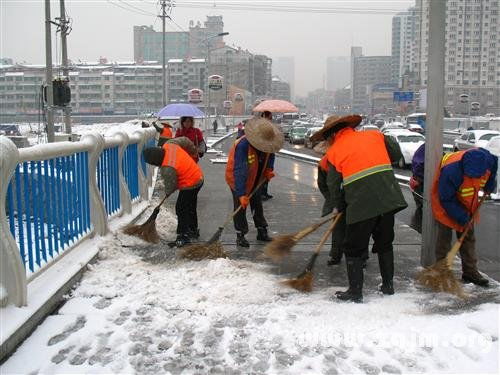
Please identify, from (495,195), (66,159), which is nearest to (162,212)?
(66,159)

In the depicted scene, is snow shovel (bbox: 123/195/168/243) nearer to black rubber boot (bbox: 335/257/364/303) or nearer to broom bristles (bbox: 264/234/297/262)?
broom bristles (bbox: 264/234/297/262)

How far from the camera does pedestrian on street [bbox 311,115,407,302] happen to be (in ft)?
15.1

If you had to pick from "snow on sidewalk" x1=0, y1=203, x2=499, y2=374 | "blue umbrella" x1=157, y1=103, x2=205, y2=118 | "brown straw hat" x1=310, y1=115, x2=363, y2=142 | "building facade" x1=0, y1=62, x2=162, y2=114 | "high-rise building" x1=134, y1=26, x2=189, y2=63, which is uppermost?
"high-rise building" x1=134, y1=26, x2=189, y2=63

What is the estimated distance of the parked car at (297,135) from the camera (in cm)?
4061

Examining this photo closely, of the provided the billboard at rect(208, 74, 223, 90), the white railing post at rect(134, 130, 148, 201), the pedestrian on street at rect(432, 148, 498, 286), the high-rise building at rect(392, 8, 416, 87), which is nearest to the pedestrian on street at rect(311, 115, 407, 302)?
the pedestrian on street at rect(432, 148, 498, 286)

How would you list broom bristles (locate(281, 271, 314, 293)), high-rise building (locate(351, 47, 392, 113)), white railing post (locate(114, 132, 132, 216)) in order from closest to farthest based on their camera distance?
broom bristles (locate(281, 271, 314, 293)), white railing post (locate(114, 132, 132, 216)), high-rise building (locate(351, 47, 392, 113))

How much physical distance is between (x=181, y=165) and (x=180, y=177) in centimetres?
14

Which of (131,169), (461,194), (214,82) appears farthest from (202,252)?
(214,82)

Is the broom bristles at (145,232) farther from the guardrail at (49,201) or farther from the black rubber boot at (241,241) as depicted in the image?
the black rubber boot at (241,241)

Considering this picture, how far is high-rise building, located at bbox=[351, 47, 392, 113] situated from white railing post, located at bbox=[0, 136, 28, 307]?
129m

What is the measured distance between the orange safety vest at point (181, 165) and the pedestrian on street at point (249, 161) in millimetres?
477

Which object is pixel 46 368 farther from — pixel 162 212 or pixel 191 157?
pixel 162 212

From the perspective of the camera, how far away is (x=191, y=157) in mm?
6992

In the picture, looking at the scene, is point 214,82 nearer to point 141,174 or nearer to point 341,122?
point 141,174
